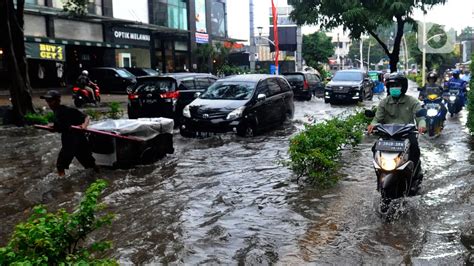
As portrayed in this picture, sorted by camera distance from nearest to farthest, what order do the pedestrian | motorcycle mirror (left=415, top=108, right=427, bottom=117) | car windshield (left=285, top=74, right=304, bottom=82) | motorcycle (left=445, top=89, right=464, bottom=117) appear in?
motorcycle mirror (left=415, top=108, right=427, bottom=117) → the pedestrian → motorcycle (left=445, top=89, right=464, bottom=117) → car windshield (left=285, top=74, right=304, bottom=82)

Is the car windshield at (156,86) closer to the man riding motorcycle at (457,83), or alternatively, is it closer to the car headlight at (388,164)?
the man riding motorcycle at (457,83)

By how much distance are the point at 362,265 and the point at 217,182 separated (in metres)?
3.76

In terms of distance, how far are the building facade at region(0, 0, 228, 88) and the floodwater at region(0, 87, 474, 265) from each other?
56.2ft

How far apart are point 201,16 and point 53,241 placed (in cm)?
4318

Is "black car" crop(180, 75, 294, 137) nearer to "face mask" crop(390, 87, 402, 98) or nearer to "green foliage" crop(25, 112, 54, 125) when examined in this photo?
"green foliage" crop(25, 112, 54, 125)

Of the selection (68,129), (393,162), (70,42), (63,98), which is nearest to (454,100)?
(393,162)

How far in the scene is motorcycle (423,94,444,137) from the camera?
A: 37.9ft

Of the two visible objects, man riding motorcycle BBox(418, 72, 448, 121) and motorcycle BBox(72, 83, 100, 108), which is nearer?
man riding motorcycle BBox(418, 72, 448, 121)

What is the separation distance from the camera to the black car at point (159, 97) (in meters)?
14.2

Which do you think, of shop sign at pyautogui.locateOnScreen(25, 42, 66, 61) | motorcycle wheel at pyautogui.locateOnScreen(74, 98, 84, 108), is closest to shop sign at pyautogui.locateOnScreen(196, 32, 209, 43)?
shop sign at pyautogui.locateOnScreen(25, 42, 66, 61)

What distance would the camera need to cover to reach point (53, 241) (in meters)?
3.14

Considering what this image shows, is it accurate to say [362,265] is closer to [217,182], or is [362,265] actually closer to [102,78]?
[217,182]

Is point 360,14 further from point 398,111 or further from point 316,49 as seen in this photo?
point 316,49

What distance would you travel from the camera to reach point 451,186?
7.54 metres
